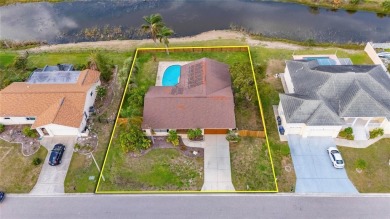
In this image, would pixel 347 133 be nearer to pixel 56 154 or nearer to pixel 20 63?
pixel 56 154

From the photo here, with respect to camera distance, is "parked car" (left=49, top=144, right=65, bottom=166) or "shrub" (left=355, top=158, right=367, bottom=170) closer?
"shrub" (left=355, top=158, right=367, bottom=170)

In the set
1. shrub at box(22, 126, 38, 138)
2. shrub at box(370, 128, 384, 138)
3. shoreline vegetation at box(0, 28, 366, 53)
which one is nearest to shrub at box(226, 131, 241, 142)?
shrub at box(370, 128, 384, 138)

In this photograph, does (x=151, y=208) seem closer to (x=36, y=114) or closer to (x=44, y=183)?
(x=44, y=183)

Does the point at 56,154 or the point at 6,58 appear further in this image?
the point at 6,58

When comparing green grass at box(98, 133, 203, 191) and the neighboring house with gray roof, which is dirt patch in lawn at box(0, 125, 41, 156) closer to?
green grass at box(98, 133, 203, 191)

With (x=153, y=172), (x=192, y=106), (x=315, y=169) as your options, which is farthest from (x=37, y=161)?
(x=315, y=169)
